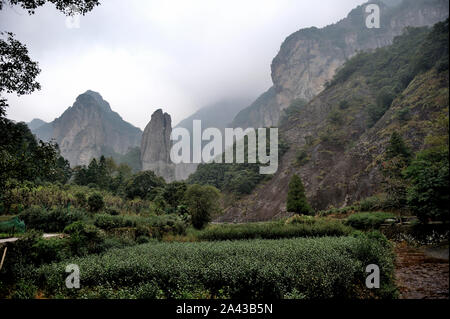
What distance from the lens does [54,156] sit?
5.97m

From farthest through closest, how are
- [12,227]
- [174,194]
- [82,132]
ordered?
[82,132]
[174,194]
[12,227]

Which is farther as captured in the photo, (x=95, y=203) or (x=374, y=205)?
(x=374, y=205)

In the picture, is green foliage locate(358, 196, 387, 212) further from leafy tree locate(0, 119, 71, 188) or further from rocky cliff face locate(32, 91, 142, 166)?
rocky cliff face locate(32, 91, 142, 166)

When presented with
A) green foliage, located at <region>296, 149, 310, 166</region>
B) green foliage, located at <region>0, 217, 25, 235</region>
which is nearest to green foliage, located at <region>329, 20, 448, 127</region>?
green foliage, located at <region>296, 149, 310, 166</region>

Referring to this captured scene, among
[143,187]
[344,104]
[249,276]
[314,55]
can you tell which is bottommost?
[249,276]

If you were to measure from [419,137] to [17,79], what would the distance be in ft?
92.5

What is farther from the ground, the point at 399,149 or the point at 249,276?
the point at 399,149

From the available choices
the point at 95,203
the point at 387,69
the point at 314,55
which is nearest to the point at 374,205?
the point at 95,203

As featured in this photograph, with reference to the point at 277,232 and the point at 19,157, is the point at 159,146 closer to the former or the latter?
the point at 277,232

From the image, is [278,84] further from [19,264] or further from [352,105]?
[19,264]

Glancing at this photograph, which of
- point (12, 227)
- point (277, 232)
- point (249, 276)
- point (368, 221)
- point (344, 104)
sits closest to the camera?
point (249, 276)

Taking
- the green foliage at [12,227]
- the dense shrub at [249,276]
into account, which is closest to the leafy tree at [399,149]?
the dense shrub at [249,276]

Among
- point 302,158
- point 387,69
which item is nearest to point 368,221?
point 302,158

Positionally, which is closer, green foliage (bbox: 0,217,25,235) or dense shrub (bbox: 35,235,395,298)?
dense shrub (bbox: 35,235,395,298)
